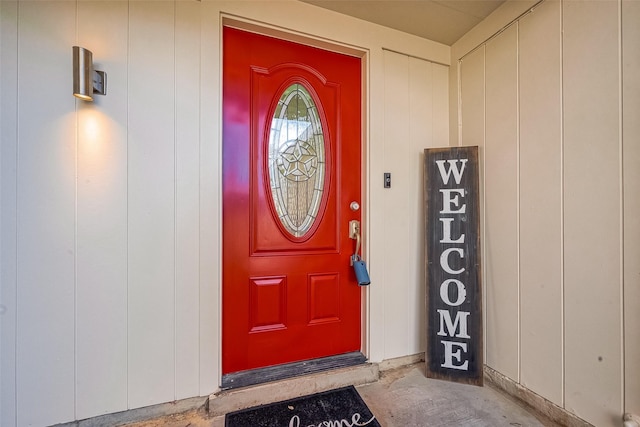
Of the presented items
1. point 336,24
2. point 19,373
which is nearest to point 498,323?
point 336,24

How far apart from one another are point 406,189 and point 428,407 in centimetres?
124

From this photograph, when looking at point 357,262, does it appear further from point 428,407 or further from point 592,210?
point 592,210

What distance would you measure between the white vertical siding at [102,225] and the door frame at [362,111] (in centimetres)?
42

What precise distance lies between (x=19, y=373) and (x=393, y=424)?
168 centimetres

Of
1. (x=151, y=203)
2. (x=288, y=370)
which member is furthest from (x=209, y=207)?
(x=288, y=370)

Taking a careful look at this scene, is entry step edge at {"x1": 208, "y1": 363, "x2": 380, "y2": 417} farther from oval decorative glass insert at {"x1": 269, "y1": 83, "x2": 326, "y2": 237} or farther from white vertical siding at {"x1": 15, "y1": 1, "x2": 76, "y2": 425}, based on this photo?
oval decorative glass insert at {"x1": 269, "y1": 83, "x2": 326, "y2": 237}

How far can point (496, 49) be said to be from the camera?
1578 mm

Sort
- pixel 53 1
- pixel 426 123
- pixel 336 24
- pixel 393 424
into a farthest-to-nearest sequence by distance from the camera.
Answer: pixel 426 123 < pixel 336 24 < pixel 393 424 < pixel 53 1

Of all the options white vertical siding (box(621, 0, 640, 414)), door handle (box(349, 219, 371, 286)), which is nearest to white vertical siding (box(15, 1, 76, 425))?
door handle (box(349, 219, 371, 286))

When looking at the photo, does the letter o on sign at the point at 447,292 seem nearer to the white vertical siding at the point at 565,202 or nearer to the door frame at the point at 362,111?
the white vertical siding at the point at 565,202

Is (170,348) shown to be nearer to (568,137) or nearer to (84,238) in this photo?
(84,238)

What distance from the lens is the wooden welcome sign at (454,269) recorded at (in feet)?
5.26

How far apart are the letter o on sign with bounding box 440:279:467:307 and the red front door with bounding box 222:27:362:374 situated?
0.53m

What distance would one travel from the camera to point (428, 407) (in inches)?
54.9
